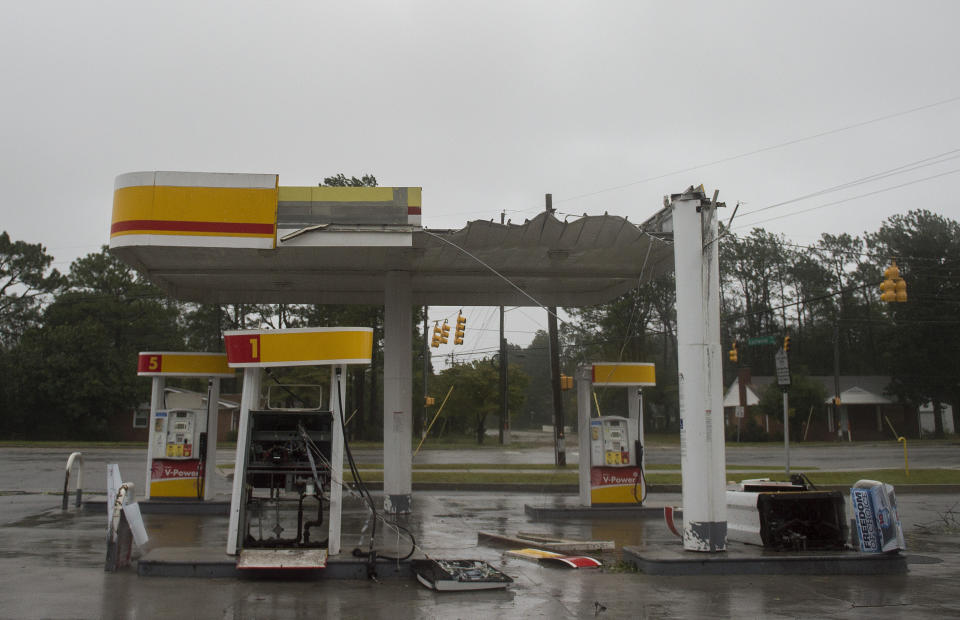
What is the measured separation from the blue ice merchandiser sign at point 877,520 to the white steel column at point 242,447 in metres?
7.84

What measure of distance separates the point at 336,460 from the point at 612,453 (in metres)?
7.71

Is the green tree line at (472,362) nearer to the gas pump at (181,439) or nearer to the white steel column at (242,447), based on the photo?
the gas pump at (181,439)

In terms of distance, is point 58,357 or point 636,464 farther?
point 58,357

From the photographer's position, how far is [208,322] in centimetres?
6131

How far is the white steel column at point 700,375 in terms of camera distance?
9.97 meters

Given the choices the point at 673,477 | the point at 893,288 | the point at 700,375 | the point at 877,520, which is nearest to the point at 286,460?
the point at 700,375

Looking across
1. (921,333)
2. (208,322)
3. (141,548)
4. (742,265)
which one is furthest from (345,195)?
(742,265)

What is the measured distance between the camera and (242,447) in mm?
9352

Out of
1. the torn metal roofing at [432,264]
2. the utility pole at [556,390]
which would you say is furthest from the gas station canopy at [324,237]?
the utility pole at [556,390]

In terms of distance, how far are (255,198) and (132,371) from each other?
4493cm

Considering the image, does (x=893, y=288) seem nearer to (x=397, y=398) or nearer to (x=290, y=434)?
(x=397, y=398)

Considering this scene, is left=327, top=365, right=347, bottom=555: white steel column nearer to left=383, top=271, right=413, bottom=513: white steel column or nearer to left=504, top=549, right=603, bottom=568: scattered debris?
left=504, top=549, right=603, bottom=568: scattered debris

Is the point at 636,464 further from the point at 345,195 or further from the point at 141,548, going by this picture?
the point at 141,548

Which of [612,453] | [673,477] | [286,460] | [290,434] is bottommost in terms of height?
[673,477]
